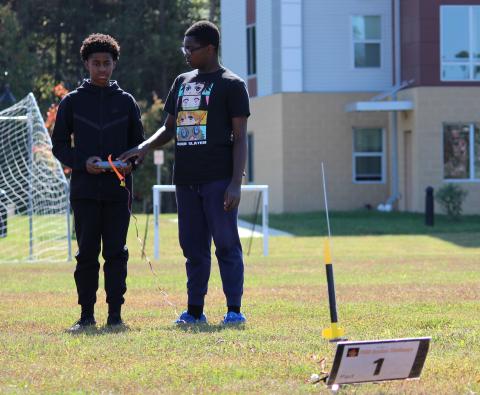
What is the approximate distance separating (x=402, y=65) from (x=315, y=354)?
29509 millimetres

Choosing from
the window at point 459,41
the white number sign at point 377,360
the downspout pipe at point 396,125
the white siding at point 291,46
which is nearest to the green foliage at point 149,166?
the white siding at point 291,46

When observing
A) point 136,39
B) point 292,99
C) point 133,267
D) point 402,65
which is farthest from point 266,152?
point 133,267

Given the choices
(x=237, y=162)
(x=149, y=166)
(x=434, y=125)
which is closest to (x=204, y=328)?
(x=237, y=162)

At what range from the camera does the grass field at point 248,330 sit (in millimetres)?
6766

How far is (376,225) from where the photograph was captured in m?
31.0

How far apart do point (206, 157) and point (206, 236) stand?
0.64m

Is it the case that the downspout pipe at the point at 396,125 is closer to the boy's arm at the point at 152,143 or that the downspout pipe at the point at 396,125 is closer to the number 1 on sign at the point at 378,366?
the boy's arm at the point at 152,143

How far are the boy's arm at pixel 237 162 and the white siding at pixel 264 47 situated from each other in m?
28.3

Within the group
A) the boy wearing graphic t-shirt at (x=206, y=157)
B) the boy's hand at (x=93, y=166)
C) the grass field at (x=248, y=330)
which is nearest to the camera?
the grass field at (x=248, y=330)

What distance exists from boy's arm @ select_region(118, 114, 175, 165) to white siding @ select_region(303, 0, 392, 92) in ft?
91.3

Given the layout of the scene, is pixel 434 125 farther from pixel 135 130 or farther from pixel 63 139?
pixel 63 139

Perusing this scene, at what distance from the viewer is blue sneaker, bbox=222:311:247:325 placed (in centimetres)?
930

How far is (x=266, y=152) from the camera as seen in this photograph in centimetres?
3859

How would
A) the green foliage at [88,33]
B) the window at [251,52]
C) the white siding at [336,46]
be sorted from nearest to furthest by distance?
1. the white siding at [336,46]
2. the window at [251,52]
3. the green foliage at [88,33]
